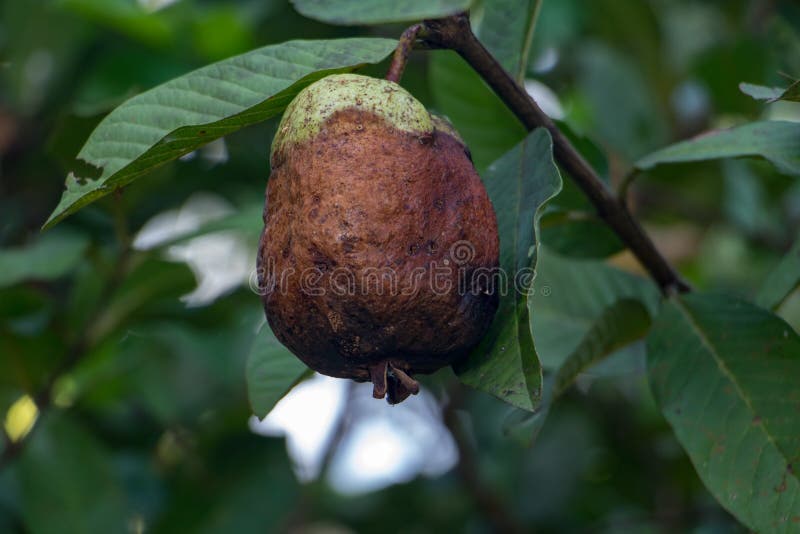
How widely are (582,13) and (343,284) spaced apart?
241 cm

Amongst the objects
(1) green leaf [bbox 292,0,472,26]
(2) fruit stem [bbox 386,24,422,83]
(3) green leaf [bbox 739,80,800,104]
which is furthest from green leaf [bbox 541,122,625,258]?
(1) green leaf [bbox 292,0,472,26]

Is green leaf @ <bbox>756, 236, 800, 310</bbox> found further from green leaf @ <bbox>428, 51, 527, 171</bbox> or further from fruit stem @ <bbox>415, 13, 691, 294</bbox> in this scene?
green leaf @ <bbox>428, 51, 527, 171</bbox>

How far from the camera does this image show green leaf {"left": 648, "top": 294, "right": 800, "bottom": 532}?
4.18 feet

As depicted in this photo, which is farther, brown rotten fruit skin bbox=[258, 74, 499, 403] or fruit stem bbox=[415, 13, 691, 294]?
fruit stem bbox=[415, 13, 691, 294]

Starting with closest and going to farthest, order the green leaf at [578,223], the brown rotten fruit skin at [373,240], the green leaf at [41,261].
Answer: the brown rotten fruit skin at [373,240] < the green leaf at [578,223] < the green leaf at [41,261]

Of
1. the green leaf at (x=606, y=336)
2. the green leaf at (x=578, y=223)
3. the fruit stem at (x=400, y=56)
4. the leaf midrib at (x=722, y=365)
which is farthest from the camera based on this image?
the green leaf at (x=578, y=223)

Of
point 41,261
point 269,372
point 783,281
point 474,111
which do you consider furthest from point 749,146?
point 41,261

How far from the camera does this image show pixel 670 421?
1.38 meters

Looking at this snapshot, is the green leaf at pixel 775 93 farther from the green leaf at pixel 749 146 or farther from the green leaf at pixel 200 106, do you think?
the green leaf at pixel 200 106

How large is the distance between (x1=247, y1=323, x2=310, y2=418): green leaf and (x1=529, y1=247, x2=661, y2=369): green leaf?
0.62m

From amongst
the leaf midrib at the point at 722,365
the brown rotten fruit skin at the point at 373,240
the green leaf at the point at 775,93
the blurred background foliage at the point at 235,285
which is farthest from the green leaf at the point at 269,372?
the green leaf at the point at 775,93

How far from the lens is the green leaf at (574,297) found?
1913 mm

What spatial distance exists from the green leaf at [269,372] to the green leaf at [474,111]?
0.52 m

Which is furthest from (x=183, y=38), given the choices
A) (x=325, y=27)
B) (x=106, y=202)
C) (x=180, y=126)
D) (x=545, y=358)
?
(x=180, y=126)
